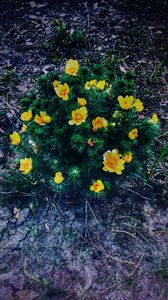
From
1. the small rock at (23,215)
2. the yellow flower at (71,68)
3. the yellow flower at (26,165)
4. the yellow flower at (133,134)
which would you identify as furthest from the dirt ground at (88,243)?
the yellow flower at (71,68)

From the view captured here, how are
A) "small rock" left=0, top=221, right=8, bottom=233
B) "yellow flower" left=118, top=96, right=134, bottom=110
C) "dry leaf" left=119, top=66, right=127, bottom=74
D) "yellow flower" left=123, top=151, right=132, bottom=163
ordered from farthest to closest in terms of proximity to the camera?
"dry leaf" left=119, top=66, right=127, bottom=74
"small rock" left=0, top=221, right=8, bottom=233
"yellow flower" left=123, top=151, right=132, bottom=163
"yellow flower" left=118, top=96, right=134, bottom=110

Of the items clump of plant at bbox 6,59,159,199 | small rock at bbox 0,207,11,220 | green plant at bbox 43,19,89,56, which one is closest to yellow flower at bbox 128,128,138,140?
clump of plant at bbox 6,59,159,199

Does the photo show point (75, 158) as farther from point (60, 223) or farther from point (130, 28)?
point (130, 28)

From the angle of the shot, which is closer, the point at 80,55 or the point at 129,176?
the point at 129,176

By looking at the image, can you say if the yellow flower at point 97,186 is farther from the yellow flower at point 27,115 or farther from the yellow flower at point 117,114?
the yellow flower at point 27,115

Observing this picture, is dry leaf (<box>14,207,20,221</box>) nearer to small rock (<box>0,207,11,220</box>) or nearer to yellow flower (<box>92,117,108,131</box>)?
small rock (<box>0,207,11,220</box>)

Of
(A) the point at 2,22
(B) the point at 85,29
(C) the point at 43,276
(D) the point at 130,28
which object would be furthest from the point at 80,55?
(C) the point at 43,276
